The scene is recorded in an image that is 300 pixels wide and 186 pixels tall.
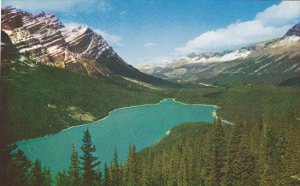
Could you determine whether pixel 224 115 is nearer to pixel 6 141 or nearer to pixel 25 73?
pixel 25 73

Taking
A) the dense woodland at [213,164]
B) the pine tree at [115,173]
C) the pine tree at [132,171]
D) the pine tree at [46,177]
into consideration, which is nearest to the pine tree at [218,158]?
the dense woodland at [213,164]

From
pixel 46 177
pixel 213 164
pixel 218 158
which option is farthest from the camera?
pixel 213 164

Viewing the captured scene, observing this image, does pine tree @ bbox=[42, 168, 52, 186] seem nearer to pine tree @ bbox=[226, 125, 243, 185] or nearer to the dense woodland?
the dense woodland

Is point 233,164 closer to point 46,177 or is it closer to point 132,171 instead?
point 132,171

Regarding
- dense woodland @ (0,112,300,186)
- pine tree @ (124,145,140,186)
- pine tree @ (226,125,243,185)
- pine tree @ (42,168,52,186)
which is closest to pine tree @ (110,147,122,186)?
dense woodland @ (0,112,300,186)

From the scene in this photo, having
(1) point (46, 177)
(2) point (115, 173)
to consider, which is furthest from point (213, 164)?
(1) point (46, 177)

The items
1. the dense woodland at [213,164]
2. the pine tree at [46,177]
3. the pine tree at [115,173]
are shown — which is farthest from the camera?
the pine tree at [115,173]

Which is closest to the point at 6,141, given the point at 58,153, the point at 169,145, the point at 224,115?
the point at 58,153

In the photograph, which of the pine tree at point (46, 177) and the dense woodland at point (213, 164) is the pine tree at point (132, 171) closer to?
the dense woodland at point (213, 164)
